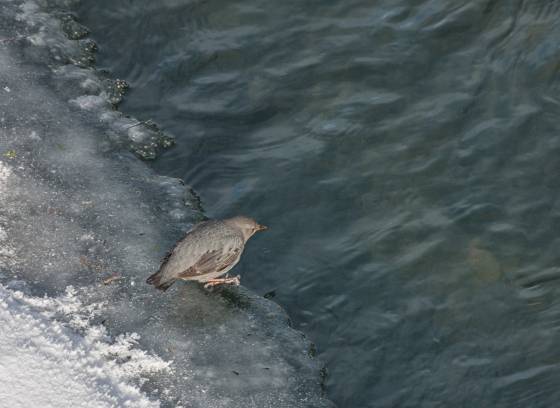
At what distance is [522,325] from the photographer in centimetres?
689

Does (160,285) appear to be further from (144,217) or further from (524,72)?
(524,72)

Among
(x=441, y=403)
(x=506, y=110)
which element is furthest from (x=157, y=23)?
(x=441, y=403)

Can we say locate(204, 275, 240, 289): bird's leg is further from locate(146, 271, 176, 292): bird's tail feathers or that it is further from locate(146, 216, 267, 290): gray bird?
locate(146, 271, 176, 292): bird's tail feathers

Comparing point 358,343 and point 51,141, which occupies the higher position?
point 51,141

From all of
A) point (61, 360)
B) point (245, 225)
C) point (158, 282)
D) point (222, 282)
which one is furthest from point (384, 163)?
point (61, 360)

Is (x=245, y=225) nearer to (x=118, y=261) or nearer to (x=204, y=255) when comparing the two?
(x=204, y=255)

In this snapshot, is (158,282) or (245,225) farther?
(245,225)

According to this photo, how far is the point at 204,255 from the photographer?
6840 mm

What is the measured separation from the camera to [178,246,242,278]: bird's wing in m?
6.78

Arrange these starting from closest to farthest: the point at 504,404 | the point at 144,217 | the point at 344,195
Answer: the point at 504,404, the point at 144,217, the point at 344,195

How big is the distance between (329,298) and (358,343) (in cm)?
50

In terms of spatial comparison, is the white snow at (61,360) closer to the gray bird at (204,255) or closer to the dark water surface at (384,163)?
the gray bird at (204,255)

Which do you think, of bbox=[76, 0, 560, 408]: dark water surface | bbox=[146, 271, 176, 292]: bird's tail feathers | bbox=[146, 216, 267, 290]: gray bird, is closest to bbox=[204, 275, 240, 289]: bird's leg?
bbox=[146, 216, 267, 290]: gray bird

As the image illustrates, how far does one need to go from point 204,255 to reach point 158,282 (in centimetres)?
43
